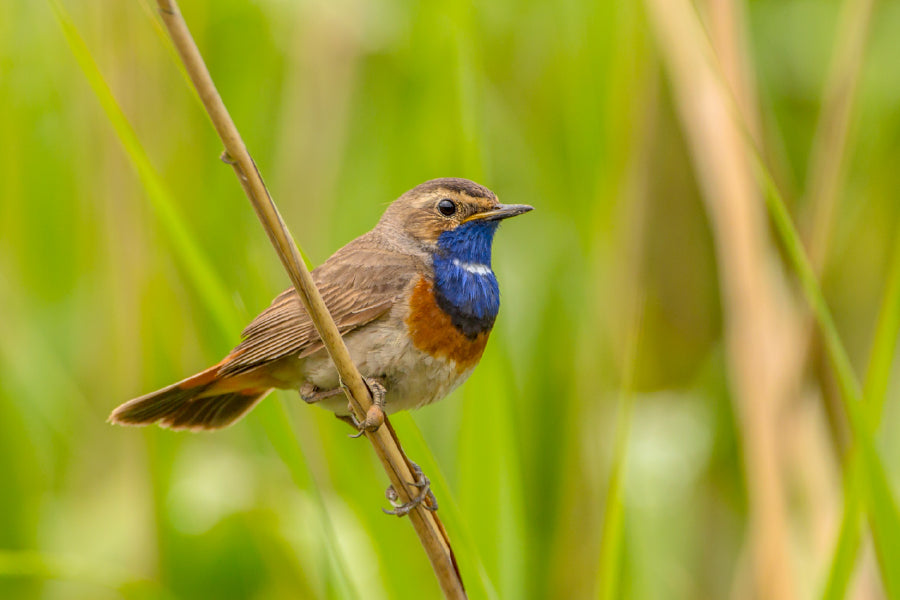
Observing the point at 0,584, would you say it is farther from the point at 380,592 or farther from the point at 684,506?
the point at 684,506

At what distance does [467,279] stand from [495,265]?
69 cm

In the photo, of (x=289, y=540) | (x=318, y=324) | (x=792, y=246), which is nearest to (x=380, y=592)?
(x=289, y=540)

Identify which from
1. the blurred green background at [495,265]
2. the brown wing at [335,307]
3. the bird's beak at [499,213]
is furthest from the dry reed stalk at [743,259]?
the brown wing at [335,307]

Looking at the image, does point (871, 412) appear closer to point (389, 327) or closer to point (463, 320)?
point (463, 320)

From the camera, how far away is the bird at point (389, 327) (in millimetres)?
2115

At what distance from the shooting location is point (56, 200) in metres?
3.29

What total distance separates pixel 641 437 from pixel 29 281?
2108 millimetres

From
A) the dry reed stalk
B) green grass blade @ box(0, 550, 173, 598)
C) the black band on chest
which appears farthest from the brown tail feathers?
the dry reed stalk

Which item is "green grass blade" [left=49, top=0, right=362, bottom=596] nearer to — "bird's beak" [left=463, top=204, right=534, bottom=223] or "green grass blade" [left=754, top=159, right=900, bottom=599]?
"bird's beak" [left=463, top=204, right=534, bottom=223]

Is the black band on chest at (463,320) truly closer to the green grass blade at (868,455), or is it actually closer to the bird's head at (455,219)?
the bird's head at (455,219)

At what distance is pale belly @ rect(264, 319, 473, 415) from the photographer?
211 centimetres

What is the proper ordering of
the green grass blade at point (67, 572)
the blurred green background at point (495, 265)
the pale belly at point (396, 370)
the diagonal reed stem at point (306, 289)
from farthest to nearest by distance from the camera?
the blurred green background at point (495, 265) → the pale belly at point (396, 370) → the green grass blade at point (67, 572) → the diagonal reed stem at point (306, 289)

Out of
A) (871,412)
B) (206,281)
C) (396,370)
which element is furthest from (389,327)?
(871,412)

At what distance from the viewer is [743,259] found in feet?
9.15
